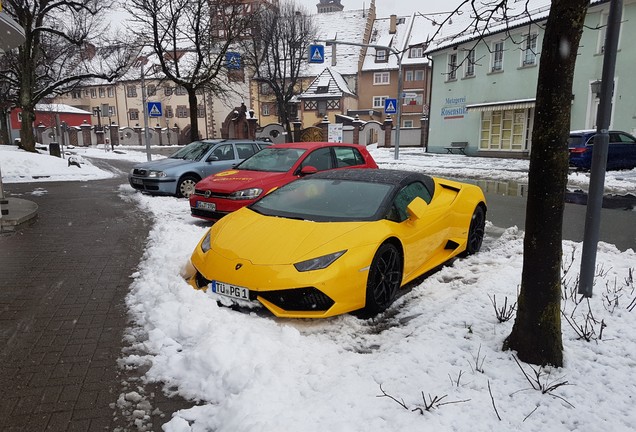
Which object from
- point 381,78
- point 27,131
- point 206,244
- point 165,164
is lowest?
point 206,244

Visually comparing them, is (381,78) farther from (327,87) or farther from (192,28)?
(192,28)

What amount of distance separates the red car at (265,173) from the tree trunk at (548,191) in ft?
18.0

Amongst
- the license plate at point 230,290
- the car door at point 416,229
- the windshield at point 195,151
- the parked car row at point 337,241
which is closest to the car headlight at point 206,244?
the parked car row at point 337,241

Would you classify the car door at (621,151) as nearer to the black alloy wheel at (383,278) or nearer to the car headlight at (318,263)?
the black alloy wheel at (383,278)

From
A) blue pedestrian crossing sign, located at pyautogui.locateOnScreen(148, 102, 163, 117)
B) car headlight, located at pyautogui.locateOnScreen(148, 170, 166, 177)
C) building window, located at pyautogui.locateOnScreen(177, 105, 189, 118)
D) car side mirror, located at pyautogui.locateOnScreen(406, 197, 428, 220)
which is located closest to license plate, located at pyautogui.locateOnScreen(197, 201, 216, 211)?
car headlight, located at pyautogui.locateOnScreen(148, 170, 166, 177)

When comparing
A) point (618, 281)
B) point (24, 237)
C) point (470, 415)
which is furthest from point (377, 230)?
point (24, 237)

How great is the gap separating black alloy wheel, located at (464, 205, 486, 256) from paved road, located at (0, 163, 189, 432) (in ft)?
14.4

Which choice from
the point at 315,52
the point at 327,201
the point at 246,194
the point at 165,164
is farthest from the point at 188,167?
the point at 315,52

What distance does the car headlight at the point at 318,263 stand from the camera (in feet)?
12.9

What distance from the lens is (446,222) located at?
556cm

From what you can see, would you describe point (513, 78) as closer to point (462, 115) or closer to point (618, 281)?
point (462, 115)

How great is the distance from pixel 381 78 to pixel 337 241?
179ft

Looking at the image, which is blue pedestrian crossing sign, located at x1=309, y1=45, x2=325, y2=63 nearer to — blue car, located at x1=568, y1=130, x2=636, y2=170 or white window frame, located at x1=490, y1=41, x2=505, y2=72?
blue car, located at x1=568, y1=130, x2=636, y2=170

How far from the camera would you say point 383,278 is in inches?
172
